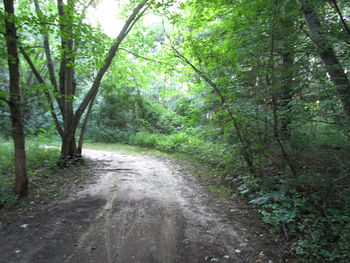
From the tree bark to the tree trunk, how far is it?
6.23 metres

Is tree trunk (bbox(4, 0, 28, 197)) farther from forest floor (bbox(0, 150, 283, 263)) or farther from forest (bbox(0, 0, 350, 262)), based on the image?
forest floor (bbox(0, 150, 283, 263))

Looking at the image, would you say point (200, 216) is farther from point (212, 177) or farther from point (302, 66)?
point (302, 66)

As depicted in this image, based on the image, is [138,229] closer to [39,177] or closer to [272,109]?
[272,109]

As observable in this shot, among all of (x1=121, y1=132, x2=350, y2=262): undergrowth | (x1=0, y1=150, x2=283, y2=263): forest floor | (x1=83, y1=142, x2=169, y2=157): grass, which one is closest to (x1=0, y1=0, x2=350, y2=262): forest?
(x1=121, y1=132, x2=350, y2=262): undergrowth

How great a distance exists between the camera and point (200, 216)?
4.16 meters

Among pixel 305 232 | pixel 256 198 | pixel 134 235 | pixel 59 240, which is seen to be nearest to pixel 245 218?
pixel 256 198

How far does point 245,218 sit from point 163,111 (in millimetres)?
12970

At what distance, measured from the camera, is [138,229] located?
3.69 m

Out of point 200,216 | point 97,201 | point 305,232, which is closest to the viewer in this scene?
point 305,232

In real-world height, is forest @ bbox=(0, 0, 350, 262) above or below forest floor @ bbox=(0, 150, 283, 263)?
above

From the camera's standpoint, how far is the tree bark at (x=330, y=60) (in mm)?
3106

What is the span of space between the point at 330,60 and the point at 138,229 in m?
4.73

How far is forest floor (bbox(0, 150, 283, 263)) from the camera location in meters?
3.03

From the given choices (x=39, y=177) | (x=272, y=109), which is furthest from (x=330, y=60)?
(x=39, y=177)
